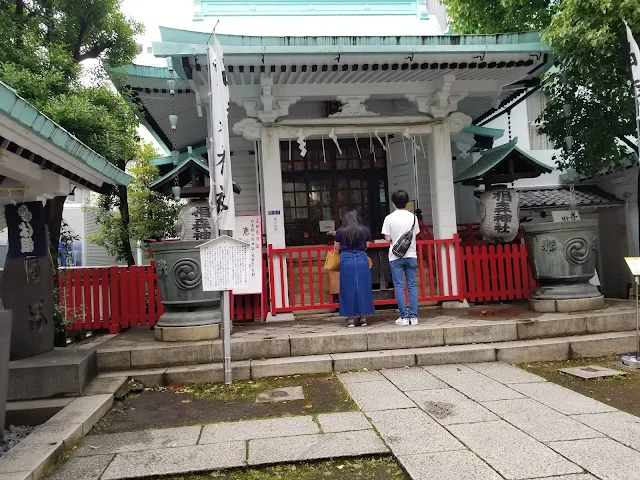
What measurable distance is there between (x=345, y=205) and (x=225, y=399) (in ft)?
23.1

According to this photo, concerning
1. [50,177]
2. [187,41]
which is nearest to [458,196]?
[187,41]

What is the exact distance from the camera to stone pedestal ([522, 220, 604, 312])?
7.12 m

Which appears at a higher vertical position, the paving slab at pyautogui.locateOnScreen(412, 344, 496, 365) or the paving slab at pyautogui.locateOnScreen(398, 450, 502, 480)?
the paving slab at pyautogui.locateOnScreen(412, 344, 496, 365)

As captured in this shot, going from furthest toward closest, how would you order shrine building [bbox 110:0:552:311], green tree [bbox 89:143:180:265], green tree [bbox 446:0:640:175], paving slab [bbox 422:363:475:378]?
green tree [bbox 89:143:180:265], green tree [bbox 446:0:640:175], shrine building [bbox 110:0:552:311], paving slab [bbox 422:363:475:378]

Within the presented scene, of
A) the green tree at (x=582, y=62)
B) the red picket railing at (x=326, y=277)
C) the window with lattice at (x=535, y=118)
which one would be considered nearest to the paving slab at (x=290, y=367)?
the red picket railing at (x=326, y=277)

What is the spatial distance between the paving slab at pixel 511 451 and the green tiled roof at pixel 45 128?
4.05 m

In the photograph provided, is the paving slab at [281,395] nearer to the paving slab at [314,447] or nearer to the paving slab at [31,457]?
the paving slab at [314,447]

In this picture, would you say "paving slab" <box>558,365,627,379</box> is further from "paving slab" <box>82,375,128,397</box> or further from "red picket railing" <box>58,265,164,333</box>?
"red picket railing" <box>58,265,164,333</box>

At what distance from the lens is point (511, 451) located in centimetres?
344

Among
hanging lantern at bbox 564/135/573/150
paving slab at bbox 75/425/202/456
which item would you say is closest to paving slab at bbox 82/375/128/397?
paving slab at bbox 75/425/202/456

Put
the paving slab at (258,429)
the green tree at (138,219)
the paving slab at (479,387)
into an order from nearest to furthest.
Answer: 1. the paving slab at (258,429)
2. the paving slab at (479,387)
3. the green tree at (138,219)

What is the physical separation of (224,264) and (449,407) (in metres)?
2.77

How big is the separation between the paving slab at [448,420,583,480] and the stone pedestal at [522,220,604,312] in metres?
3.78

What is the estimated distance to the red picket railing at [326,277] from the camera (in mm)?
7910
